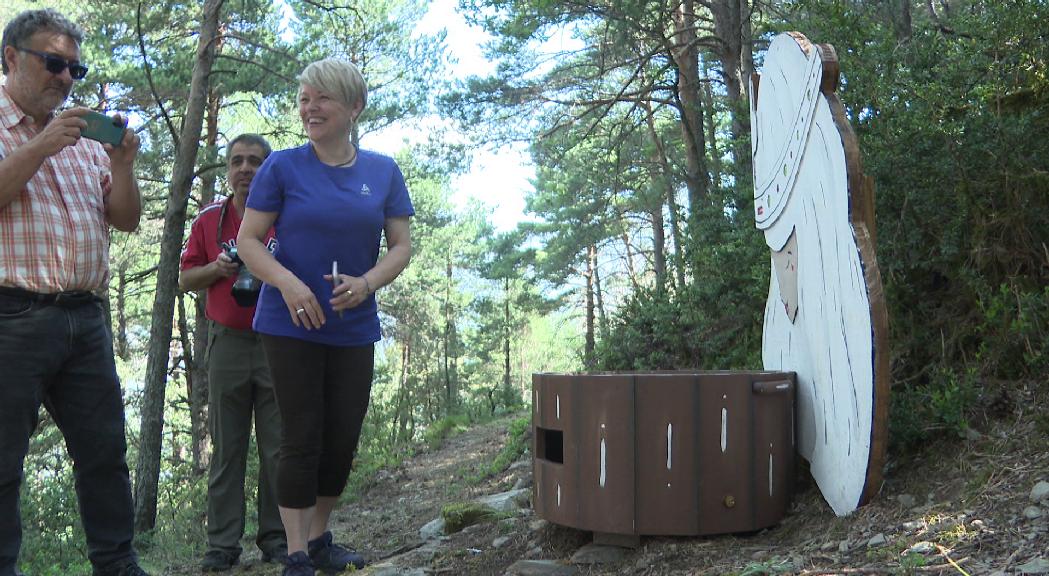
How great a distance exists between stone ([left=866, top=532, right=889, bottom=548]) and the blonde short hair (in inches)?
88.7

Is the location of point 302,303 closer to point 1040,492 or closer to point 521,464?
point 1040,492

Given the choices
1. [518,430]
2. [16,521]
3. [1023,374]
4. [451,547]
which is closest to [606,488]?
[451,547]

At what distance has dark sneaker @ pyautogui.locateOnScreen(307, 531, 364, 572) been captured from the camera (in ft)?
10.7

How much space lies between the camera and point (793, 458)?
132 inches

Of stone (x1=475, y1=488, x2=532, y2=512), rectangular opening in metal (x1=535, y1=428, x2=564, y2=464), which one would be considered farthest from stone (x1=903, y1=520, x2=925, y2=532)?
stone (x1=475, y1=488, x2=532, y2=512)

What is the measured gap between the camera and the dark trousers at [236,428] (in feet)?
13.2

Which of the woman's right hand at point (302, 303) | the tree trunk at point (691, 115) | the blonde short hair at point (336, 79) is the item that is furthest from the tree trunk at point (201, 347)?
the woman's right hand at point (302, 303)

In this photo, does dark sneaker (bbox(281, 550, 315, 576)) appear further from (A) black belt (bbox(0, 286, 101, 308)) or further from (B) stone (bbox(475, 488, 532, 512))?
(B) stone (bbox(475, 488, 532, 512))

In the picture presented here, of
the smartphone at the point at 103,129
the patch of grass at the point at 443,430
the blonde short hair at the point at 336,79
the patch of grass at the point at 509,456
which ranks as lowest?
the patch of grass at the point at 443,430

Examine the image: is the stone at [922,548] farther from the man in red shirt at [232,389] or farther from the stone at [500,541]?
the man in red shirt at [232,389]

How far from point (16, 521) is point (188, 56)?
32.6 ft

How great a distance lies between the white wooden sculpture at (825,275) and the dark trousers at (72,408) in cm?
251

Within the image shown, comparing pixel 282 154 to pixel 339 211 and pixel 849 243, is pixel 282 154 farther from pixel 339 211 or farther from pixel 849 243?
pixel 849 243

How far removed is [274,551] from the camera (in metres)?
4.00
